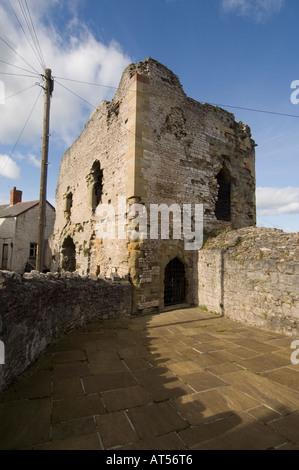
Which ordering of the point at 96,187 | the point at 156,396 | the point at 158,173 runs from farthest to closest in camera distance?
the point at 96,187 → the point at 158,173 → the point at 156,396

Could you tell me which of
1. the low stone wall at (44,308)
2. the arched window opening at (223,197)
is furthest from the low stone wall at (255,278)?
the low stone wall at (44,308)

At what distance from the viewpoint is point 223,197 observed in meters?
10.5

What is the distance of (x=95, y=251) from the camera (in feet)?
33.0

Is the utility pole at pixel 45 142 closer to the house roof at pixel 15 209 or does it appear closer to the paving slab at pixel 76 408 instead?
the paving slab at pixel 76 408

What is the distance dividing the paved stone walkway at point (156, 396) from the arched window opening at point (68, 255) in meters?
9.24

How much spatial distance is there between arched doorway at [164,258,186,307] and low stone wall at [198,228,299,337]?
0.74m

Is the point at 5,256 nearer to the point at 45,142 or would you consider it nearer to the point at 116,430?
the point at 45,142

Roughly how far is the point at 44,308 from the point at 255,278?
4.96 meters

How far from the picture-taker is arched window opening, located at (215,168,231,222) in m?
10.2

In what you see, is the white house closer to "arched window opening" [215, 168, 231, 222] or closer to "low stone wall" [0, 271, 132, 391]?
"low stone wall" [0, 271, 132, 391]

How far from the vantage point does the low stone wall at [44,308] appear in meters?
3.06

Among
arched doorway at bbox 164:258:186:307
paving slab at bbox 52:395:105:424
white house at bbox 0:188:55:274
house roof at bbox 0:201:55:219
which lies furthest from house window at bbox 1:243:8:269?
paving slab at bbox 52:395:105:424

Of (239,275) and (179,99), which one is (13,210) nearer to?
(179,99)

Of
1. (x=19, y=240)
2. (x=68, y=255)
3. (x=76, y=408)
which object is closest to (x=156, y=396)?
(x=76, y=408)
